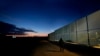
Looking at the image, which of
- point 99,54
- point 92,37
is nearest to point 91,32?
point 92,37

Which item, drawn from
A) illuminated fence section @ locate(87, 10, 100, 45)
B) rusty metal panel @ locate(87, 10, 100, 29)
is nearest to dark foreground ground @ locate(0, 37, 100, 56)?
illuminated fence section @ locate(87, 10, 100, 45)

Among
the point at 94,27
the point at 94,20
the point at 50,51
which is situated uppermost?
the point at 94,20

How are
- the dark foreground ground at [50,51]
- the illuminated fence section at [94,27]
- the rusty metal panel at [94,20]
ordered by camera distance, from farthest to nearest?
the rusty metal panel at [94,20], the illuminated fence section at [94,27], the dark foreground ground at [50,51]

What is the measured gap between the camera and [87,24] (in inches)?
848

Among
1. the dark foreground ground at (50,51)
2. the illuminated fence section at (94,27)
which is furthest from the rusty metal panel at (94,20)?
the dark foreground ground at (50,51)

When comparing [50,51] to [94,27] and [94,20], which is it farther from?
[94,20]

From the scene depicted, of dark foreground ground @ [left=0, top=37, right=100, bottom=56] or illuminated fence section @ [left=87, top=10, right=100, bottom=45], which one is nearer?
dark foreground ground @ [left=0, top=37, right=100, bottom=56]

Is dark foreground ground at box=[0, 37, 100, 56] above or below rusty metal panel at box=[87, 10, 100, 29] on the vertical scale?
below

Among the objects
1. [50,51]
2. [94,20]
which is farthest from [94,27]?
[50,51]

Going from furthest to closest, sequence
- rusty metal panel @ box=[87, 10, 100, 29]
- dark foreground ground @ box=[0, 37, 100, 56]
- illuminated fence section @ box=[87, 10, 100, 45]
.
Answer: rusty metal panel @ box=[87, 10, 100, 29]
illuminated fence section @ box=[87, 10, 100, 45]
dark foreground ground @ box=[0, 37, 100, 56]

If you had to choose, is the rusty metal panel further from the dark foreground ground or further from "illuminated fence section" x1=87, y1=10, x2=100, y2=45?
the dark foreground ground

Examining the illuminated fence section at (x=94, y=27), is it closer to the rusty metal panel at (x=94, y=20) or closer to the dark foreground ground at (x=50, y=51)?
the rusty metal panel at (x=94, y=20)

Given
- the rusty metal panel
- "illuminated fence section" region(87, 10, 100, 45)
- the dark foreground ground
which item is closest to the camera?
the dark foreground ground

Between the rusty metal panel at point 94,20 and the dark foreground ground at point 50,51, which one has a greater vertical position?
the rusty metal panel at point 94,20
